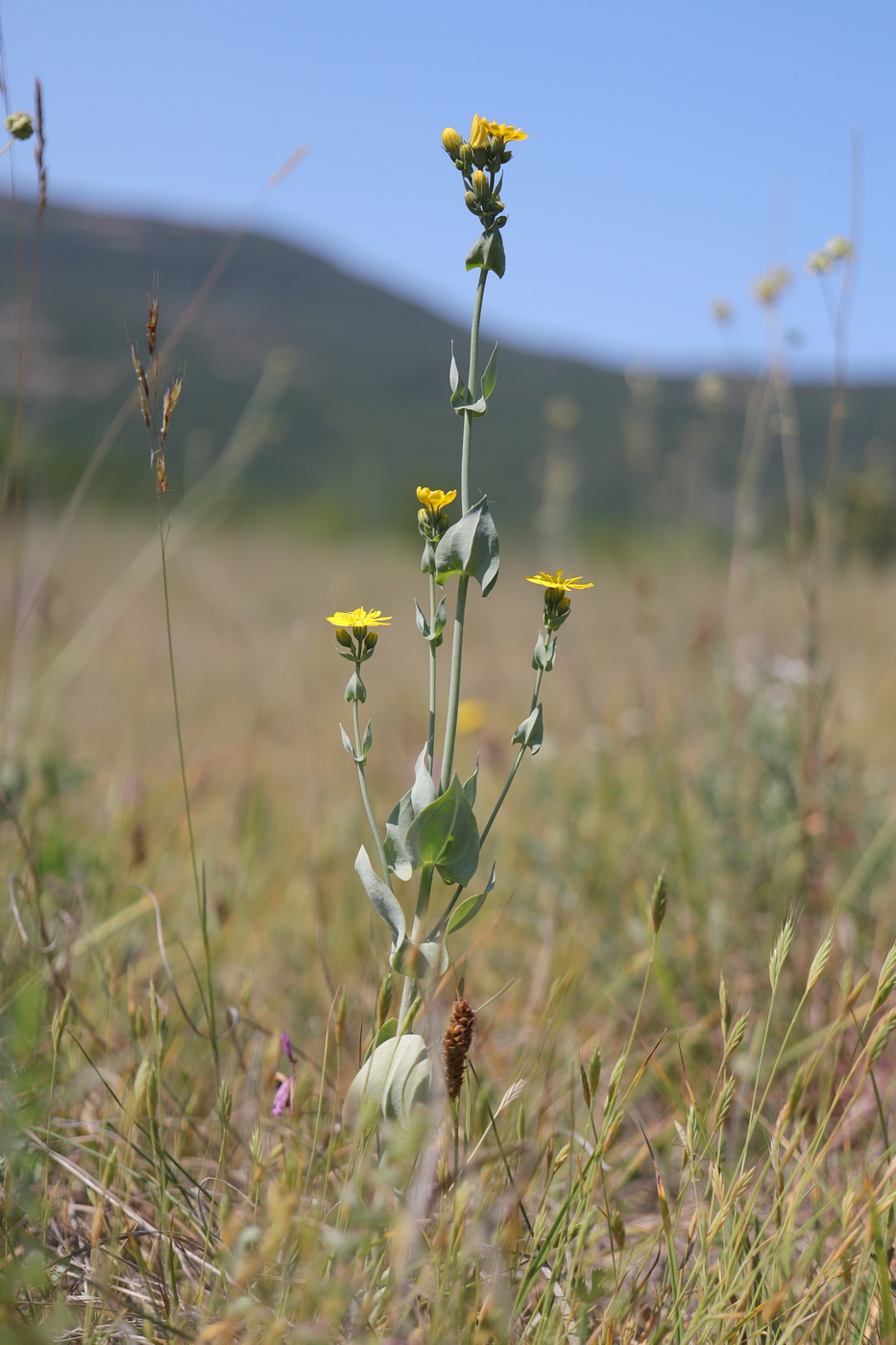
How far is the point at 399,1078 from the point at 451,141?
954mm

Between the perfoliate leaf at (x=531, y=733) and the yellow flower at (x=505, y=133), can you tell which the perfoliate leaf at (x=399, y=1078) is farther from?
the yellow flower at (x=505, y=133)

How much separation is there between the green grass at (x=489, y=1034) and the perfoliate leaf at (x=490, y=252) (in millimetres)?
710

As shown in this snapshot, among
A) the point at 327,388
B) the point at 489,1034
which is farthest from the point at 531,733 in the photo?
the point at 327,388

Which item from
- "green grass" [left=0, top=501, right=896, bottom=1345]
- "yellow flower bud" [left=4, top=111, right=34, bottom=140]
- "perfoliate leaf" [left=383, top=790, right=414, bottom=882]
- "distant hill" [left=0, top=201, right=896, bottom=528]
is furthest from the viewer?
"distant hill" [left=0, top=201, right=896, bottom=528]

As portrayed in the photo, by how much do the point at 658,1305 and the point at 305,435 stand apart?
35.0 m

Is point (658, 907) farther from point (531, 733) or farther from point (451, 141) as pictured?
point (451, 141)

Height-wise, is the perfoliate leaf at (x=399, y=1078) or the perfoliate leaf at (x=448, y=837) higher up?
the perfoliate leaf at (x=448, y=837)

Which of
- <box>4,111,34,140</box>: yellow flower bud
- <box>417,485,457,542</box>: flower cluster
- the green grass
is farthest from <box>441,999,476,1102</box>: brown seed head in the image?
<box>4,111,34,140</box>: yellow flower bud

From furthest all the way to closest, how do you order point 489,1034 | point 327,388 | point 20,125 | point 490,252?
point 327,388
point 489,1034
point 20,125
point 490,252

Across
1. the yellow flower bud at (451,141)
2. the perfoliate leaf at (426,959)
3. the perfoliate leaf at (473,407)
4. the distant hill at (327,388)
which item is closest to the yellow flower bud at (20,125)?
the yellow flower bud at (451,141)

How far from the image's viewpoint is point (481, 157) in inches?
36.0

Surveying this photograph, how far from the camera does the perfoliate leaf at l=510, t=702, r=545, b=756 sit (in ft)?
3.12

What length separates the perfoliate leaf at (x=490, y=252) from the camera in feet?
3.08

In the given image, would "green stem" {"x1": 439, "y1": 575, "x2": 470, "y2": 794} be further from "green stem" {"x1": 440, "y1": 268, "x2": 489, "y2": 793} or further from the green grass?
the green grass
